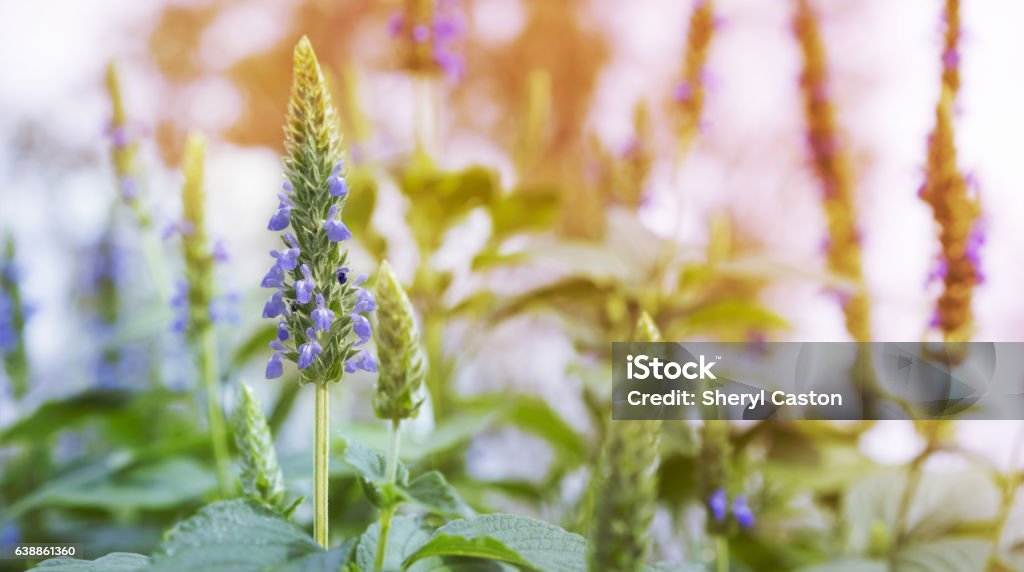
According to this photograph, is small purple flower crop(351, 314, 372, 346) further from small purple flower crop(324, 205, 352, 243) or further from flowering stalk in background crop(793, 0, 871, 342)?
flowering stalk in background crop(793, 0, 871, 342)

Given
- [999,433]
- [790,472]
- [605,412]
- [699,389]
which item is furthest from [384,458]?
[999,433]

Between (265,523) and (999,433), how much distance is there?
1022mm

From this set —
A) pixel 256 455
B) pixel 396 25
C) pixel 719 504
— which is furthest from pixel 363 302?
pixel 396 25

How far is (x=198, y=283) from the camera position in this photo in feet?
3.00

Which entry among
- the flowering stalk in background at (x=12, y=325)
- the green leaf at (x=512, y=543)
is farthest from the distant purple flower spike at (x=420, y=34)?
the green leaf at (x=512, y=543)

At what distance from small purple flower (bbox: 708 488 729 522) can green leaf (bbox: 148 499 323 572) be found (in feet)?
1.34

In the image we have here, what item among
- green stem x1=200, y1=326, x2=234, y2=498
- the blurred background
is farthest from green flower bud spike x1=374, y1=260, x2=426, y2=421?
green stem x1=200, y1=326, x2=234, y2=498

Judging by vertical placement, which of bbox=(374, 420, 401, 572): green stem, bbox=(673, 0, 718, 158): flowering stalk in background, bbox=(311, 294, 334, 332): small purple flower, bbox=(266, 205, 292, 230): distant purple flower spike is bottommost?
bbox=(374, 420, 401, 572): green stem

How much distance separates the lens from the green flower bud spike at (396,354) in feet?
1.33

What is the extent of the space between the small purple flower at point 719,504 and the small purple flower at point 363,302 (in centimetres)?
40

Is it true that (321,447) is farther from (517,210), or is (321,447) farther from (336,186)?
(517,210)

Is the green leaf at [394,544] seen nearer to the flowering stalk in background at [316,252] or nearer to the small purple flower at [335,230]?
the flowering stalk in background at [316,252]

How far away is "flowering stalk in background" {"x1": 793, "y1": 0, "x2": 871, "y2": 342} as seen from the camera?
3.97ft

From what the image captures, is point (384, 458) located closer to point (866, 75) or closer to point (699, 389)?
point (699, 389)
